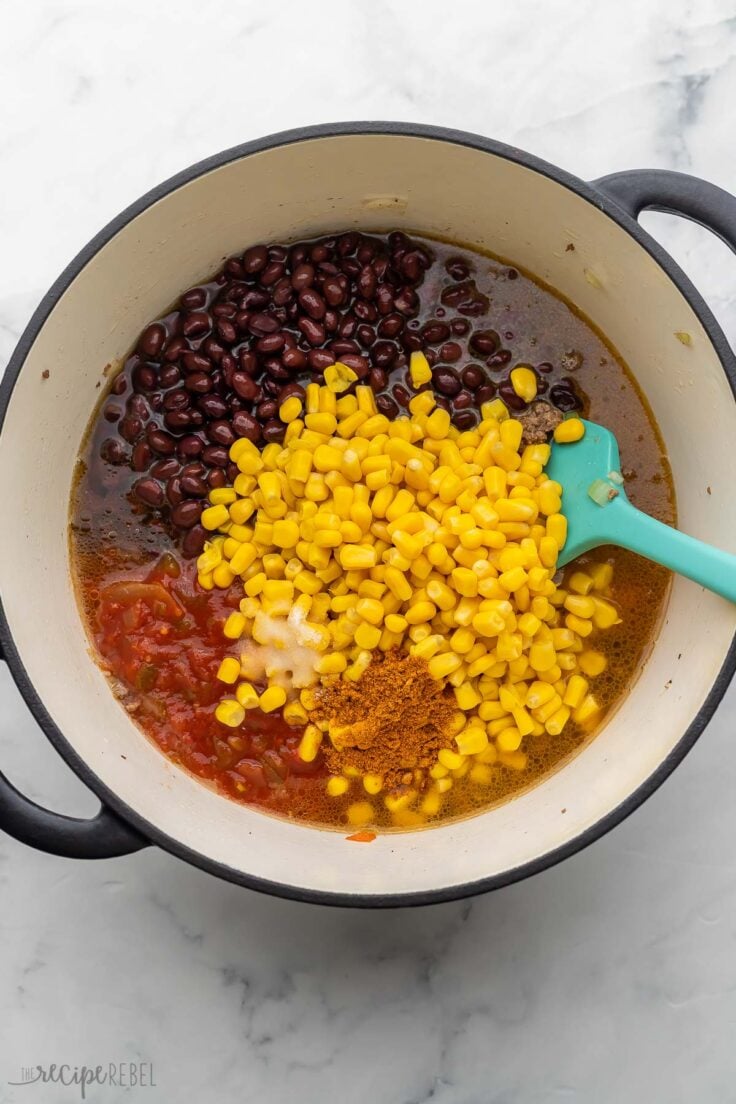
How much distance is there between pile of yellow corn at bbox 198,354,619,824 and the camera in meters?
2.27

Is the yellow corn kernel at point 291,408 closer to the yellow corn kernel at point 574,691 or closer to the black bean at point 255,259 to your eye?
the black bean at point 255,259

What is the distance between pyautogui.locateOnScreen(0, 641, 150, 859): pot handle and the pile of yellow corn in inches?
17.6

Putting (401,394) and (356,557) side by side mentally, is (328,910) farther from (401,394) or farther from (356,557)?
(401,394)

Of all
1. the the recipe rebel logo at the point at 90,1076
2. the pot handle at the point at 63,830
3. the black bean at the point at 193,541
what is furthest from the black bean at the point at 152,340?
the the recipe rebel logo at the point at 90,1076

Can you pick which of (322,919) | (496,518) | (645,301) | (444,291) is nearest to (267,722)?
(322,919)

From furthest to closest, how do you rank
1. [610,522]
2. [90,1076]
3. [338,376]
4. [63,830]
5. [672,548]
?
[90,1076] → [338,376] → [610,522] → [672,548] → [63,830]

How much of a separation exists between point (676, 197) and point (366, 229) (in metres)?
0.78

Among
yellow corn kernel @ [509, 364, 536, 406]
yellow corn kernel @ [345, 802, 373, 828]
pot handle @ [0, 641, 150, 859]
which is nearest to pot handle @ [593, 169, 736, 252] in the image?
yellow corn kernel @ [509, 364, 536, 406]

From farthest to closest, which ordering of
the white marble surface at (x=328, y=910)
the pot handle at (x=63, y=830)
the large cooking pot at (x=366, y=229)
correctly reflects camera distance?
the white marble surface at (x=328, y=910) < the large cooking pot at (x=366, y=229) < the pot handle at (x=63, y=830)

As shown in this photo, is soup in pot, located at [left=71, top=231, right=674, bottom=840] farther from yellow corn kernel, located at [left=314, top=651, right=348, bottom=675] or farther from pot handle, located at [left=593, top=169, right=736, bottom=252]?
pot handle, located at [left=593, top=169, right=736, bottom=252]

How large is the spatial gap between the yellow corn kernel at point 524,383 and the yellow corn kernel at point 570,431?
0.10m

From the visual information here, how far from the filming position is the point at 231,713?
238 cm

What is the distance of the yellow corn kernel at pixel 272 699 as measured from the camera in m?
2.34

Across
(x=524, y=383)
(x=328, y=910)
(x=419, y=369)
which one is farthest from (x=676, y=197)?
(x=328, y=910)
